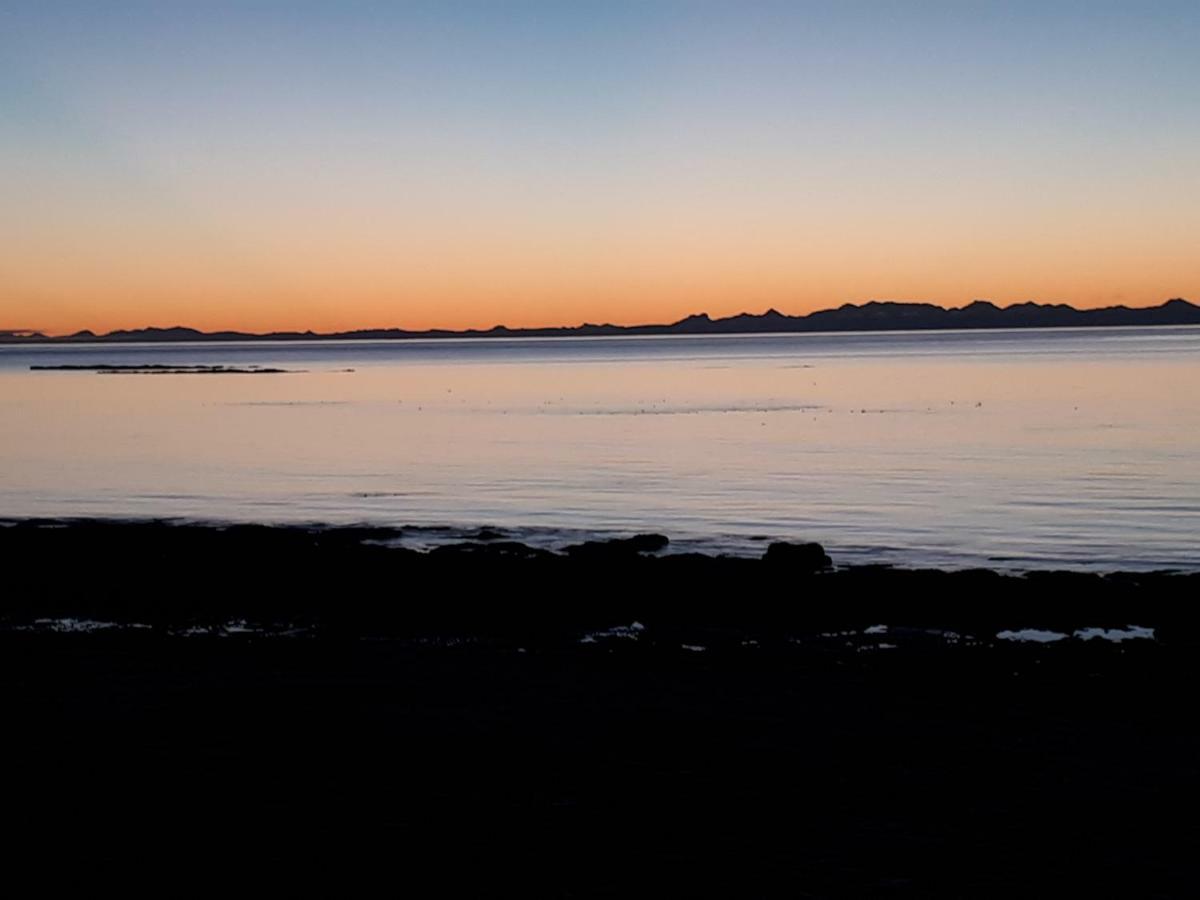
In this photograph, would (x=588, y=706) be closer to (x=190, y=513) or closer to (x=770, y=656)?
(x=770, y=656)

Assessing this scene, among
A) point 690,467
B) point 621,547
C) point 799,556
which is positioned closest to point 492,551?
point 621,547

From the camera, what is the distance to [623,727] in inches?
515

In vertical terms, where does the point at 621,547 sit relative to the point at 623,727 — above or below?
below

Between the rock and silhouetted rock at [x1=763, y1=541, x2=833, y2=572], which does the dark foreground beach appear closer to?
silhouetted rock at [x1=763, y1=541, x2=833, y2=572]

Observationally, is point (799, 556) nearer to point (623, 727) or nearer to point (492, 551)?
point (492, 551)

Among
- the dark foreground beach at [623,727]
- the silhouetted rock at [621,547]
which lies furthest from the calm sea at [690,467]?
the dark foreground beach at [623,727]

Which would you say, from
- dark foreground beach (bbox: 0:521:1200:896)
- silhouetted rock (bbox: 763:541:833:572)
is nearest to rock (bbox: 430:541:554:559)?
dark foreground beach (bbox: 0:521:1200:896)

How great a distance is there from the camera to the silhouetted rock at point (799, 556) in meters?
22.4

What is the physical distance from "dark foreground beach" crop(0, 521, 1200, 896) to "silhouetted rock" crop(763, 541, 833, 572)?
4.7 inches

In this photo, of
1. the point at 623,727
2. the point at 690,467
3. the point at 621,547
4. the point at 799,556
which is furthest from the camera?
the point at 690,467

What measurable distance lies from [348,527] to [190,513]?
618 cm

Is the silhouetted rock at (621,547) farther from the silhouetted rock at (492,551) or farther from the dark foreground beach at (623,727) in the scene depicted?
the dark foreground beach at (623,727)

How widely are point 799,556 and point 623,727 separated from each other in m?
10.0

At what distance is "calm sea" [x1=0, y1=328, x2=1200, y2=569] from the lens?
2906 cm
